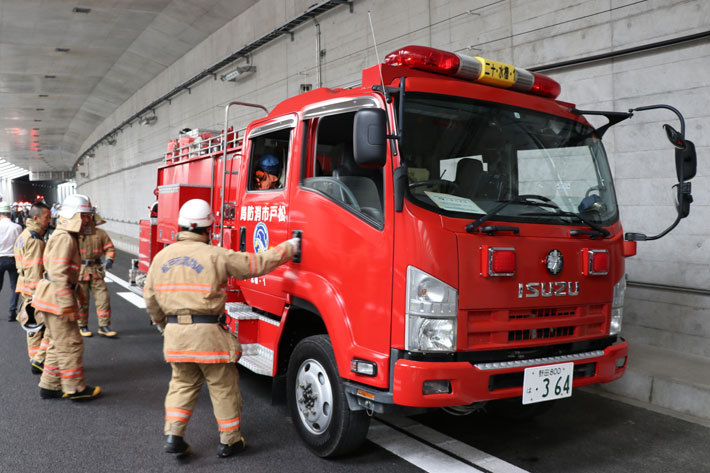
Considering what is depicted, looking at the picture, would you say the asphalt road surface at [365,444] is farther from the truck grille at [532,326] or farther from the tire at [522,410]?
the truck grille at [532,326]

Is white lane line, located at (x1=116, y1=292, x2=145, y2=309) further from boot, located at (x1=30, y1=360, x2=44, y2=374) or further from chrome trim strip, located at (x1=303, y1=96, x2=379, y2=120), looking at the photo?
chrome trim strip, located at (x1=303, y1=96, x2=379, y2=120)

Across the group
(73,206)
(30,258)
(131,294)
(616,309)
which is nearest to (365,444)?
(616,309)

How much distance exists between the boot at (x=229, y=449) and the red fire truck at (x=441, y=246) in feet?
1.32

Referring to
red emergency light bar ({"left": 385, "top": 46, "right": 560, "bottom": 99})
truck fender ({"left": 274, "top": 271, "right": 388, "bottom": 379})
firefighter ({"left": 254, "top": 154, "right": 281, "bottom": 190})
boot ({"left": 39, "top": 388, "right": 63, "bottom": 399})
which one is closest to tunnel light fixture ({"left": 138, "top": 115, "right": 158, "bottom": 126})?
boot ({"left": 39, "top": 388, "right": 63, "bottom": 399})

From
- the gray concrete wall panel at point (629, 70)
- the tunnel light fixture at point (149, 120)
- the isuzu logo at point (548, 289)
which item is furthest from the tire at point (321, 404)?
the tunnel light fixture at point (149, 120)

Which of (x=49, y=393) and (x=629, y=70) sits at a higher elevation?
(x=629, y=70)

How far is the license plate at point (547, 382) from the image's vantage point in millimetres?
3262

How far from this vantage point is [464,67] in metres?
3.55

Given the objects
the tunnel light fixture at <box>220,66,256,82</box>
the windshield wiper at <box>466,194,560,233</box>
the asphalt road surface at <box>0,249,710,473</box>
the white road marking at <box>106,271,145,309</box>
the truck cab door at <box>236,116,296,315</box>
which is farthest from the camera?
the tunnel light fixture at <box>220,66,256,82</box>

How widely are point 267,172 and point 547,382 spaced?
2.65 meters

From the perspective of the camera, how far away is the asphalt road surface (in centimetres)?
364

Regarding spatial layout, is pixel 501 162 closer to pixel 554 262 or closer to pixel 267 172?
pixel 554 262

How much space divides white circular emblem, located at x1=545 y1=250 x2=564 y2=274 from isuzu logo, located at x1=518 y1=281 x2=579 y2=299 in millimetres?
84

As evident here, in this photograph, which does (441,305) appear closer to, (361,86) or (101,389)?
(361,86)
